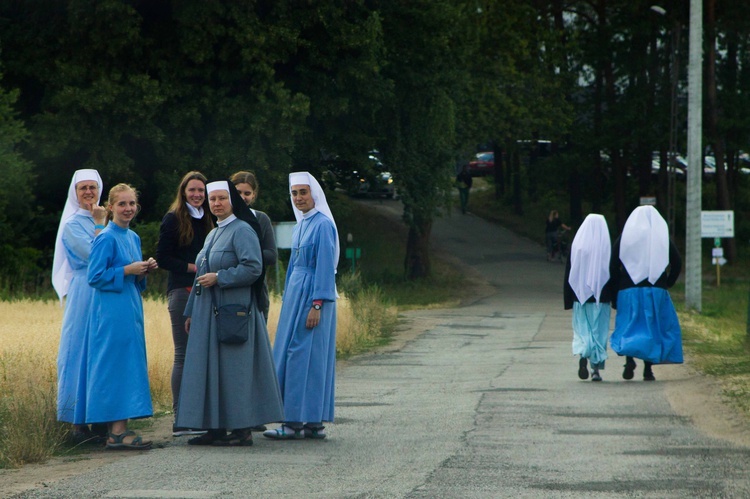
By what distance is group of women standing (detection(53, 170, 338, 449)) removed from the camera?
8.76m

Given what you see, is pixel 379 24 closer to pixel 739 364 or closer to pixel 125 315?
pixel 739 364

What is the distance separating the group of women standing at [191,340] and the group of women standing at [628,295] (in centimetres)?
541

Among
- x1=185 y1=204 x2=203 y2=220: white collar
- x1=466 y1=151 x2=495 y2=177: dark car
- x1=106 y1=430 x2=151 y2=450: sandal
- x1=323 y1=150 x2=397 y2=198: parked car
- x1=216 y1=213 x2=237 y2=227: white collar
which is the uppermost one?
x1=466 y1=151 x2=495 y2=177: dark car

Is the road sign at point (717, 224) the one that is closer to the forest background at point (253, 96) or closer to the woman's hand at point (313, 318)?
the forest background at point (253, 96)

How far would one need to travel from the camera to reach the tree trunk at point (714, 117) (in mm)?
43844

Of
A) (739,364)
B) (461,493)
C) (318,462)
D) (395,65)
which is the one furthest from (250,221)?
(395,65)

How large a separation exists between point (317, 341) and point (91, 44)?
22.4 meters

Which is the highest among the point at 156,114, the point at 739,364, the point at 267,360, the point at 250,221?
the point at 156,114

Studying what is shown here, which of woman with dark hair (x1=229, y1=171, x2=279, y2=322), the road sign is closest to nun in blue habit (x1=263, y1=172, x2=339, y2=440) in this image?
woman with dark hair (x1=229, y1=171, x2=279, y2=322)

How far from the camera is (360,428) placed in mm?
9969

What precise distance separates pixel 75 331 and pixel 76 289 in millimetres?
321

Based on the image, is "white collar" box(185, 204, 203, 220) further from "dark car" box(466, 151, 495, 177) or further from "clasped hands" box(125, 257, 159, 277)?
"dark car" box(466, 151, 495, 177)

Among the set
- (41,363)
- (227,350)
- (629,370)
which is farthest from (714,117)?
(227,350)

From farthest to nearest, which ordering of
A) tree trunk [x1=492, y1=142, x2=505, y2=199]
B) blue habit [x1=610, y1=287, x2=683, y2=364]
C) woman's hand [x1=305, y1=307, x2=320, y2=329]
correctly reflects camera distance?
tree trunk [x1=492, y1=142, x2=505, y2=199]
blue habit [x1=610, y1=287, x2=683, y2=364]
woman's hand [x1=305, y1=307, x2=320, y2=329]
